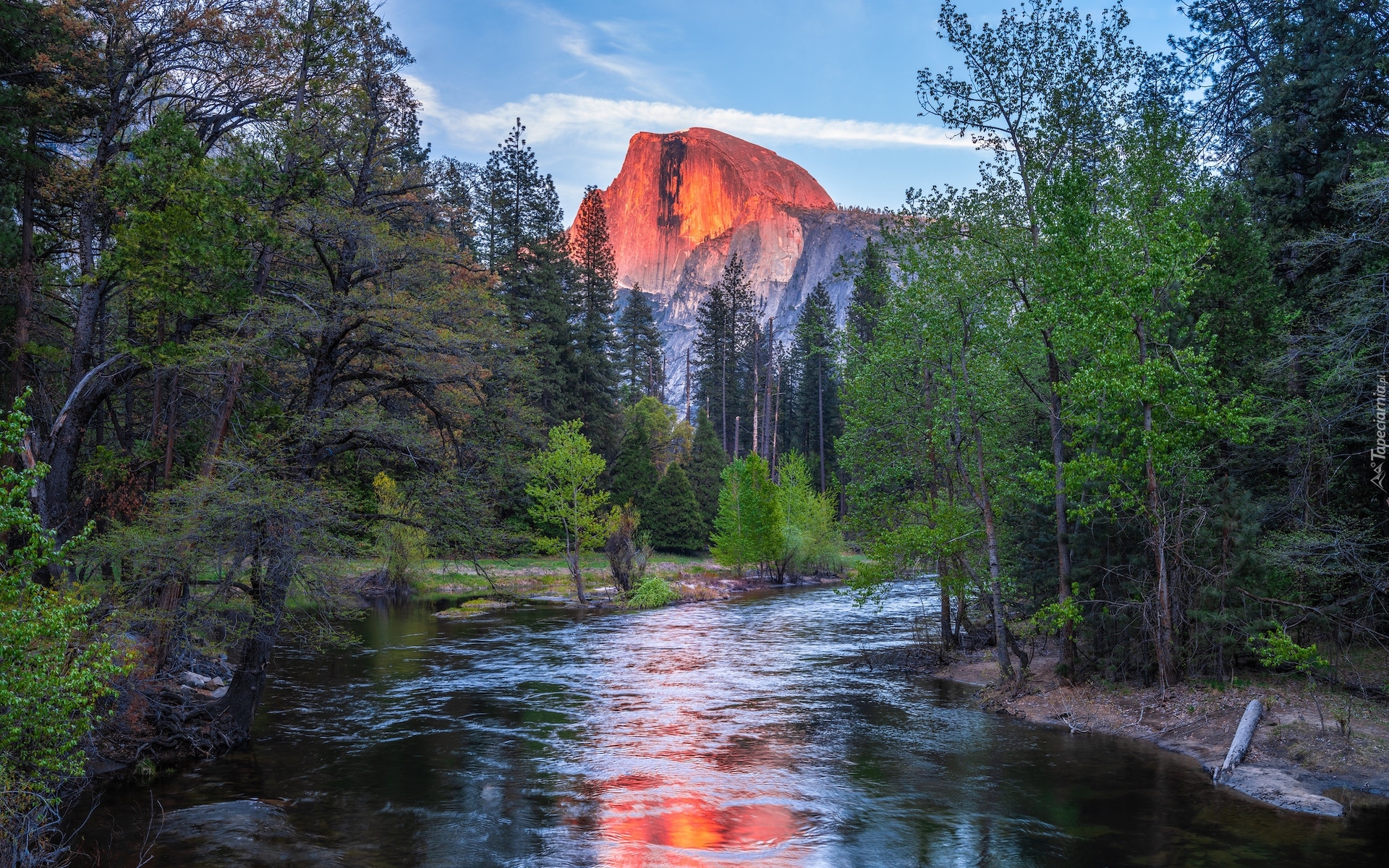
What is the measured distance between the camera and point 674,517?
55969 millimetres

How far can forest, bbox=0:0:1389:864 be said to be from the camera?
15.0 metres

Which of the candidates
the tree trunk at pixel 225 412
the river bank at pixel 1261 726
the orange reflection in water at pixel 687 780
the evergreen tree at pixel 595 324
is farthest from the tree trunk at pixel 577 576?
the tree trunk at pixel 225 412

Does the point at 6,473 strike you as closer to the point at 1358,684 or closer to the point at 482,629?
the point at 1358,684

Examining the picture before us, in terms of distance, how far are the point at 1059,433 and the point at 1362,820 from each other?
9485 millimetres

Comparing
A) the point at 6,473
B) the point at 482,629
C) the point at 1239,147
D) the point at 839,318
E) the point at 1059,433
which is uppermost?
the point at 839,318

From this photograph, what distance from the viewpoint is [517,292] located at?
5591cm

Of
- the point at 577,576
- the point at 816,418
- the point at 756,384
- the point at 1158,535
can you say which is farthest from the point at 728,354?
the point at 1158,535

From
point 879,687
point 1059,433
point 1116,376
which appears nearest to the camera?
point 1116,376

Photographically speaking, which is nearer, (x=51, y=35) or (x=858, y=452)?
(x=51, y=35)

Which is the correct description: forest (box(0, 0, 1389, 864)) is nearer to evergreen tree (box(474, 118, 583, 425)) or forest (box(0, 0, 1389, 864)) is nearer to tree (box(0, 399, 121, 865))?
tree (box(0, 399, 121, 865))

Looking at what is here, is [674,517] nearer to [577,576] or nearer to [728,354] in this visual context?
[577,576]

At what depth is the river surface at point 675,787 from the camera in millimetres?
11258

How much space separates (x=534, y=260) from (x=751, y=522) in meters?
24.2

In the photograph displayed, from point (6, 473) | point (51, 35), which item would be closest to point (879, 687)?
point (6, 473)
